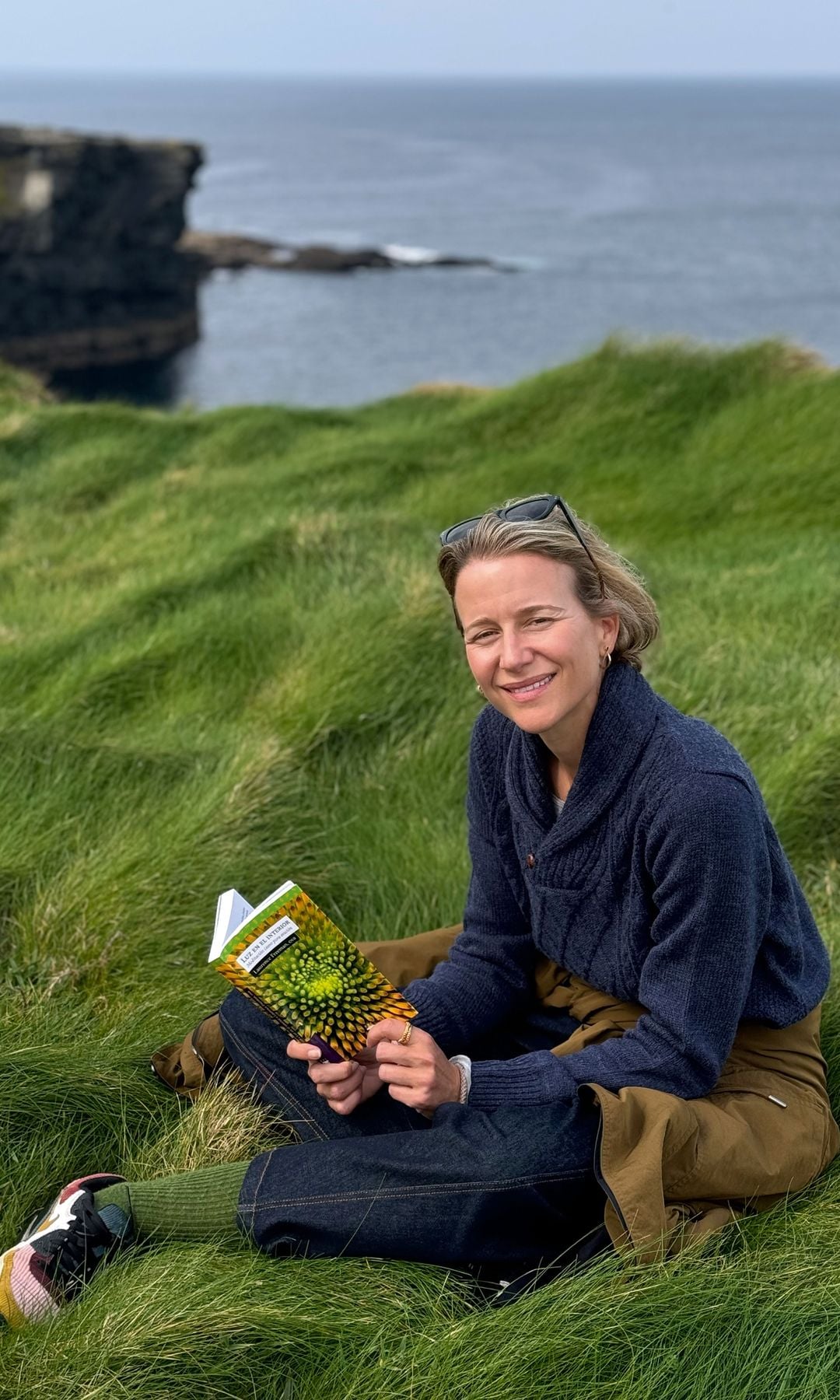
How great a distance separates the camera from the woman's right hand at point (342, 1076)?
2.75 meters

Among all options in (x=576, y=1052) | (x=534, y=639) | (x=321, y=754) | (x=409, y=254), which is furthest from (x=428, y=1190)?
(x=409, y=254)

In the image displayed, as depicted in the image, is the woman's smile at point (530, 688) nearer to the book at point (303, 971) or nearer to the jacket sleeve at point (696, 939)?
the jacket sleeve at point (696, 939)

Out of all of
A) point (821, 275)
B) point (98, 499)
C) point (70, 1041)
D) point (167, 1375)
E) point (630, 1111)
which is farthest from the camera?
point (821, 275)

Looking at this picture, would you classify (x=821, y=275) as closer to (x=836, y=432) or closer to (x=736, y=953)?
(x=836, y=432)

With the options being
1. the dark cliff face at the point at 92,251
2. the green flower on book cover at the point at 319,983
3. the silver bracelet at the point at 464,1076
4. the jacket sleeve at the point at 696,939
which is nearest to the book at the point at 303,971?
the green flower on book cover at the point at 319,983

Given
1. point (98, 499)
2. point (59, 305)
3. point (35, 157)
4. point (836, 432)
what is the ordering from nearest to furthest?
1. point (836, 432)
2. point (98, 499)
3. point (35, 157)
4. point (59, 305)

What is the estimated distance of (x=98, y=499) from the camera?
9086 millimetres

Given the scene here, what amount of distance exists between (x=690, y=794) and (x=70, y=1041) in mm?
1806

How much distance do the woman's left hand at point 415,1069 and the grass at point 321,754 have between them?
316 millimetres

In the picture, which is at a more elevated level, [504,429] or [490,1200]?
[504,429]

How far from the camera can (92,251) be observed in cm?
5972

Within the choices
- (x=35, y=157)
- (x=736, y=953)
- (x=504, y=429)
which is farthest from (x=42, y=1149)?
(x=35, y=157)

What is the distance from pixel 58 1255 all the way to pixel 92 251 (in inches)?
2448

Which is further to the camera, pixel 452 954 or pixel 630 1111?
pixel 452 954
